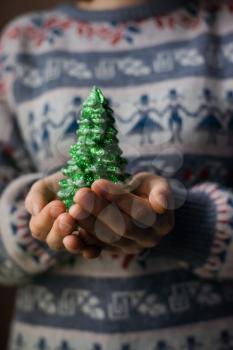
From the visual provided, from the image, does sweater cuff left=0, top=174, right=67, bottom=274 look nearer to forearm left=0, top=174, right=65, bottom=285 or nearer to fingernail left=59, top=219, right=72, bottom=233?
forearm left=0, top=174, right=65, bottom=285

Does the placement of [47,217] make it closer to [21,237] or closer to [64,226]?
[64,226]

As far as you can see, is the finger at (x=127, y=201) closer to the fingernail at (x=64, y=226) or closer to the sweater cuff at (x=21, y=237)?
the fingernail at (x=64, y=226)

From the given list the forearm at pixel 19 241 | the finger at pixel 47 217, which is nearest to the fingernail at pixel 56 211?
the finger at pixel 47 217

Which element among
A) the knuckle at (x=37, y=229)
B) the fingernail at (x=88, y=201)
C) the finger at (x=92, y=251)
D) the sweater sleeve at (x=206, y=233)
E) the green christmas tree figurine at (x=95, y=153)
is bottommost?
the sweater sleeve at (x=206, y=233)

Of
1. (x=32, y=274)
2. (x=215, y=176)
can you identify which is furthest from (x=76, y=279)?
(x=215, y=176)

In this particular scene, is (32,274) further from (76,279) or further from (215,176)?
(215,176)

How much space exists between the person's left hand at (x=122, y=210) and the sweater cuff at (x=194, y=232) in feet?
0.25

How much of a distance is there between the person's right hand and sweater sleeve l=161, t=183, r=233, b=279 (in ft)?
0.31

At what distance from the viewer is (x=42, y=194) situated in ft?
0.99

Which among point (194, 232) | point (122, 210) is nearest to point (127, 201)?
point (122, 210)

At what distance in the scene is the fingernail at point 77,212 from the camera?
0.85 feet

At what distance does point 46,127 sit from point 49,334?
0.18m

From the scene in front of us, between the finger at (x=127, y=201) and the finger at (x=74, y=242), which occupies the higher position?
the finger at (x=127, y=201)

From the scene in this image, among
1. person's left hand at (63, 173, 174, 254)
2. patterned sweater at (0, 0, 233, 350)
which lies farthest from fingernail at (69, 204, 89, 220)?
patterned sweater at (0, 0, 233, 350)
